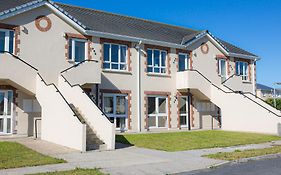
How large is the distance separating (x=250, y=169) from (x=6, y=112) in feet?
41.3

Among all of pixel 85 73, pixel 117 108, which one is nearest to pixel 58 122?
pixel 85 73

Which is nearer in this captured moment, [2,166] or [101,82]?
[2,166]

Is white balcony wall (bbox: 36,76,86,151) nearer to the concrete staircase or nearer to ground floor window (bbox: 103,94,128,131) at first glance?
the concrete staircase

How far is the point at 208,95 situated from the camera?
945 inches

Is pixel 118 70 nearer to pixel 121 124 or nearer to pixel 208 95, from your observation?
pixel 121 124

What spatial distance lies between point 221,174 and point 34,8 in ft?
45.5

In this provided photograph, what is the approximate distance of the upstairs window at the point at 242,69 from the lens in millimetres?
28414

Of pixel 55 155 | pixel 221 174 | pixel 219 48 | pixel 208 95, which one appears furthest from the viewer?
pixel 219 48

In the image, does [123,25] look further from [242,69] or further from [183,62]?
[242,69]

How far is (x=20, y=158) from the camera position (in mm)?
10672

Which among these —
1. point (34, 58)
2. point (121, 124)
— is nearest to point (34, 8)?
point (34, 58)

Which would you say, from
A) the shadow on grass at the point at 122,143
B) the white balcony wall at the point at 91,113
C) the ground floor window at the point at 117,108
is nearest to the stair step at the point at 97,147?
the white balcony wall at the point at 91,113

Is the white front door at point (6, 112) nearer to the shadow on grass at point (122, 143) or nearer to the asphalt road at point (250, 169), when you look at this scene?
the shadow on grass at point (122, 143)

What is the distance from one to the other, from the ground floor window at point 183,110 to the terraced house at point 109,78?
7cm
